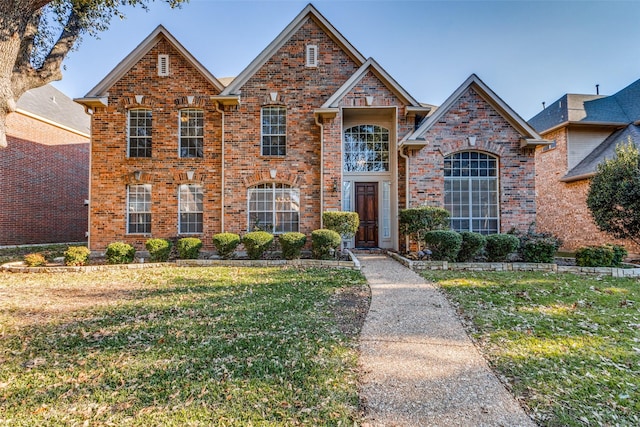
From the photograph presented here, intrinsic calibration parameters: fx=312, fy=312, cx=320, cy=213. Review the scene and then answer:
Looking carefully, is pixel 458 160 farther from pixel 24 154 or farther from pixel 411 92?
pixel 24 154

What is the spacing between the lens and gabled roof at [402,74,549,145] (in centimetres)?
1036

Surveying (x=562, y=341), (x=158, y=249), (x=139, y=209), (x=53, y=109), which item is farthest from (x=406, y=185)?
(x=53, y=109)

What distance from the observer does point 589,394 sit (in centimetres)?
293

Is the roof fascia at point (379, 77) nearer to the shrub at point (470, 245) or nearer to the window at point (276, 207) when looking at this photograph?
the window at point (276, 207)

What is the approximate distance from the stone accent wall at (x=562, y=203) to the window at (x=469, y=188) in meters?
5.17

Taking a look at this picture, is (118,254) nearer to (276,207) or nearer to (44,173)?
(276,207)

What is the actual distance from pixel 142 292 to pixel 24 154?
14.3m

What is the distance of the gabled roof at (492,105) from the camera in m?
10.4

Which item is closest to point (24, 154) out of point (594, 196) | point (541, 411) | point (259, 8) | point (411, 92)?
point (259, 8)

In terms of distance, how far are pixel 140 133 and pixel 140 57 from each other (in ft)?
9.23

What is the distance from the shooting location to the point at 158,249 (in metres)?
9.73

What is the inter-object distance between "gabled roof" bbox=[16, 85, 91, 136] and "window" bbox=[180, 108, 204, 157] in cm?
915

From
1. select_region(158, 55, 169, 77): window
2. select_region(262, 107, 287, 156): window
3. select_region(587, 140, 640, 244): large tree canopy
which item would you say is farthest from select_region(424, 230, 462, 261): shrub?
select_region(158, 55, 169, 77): window

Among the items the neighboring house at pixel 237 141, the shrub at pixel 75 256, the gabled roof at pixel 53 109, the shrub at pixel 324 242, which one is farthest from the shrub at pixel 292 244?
the gabled roof at pixel 53 109
